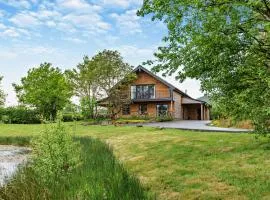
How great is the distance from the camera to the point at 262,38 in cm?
1109

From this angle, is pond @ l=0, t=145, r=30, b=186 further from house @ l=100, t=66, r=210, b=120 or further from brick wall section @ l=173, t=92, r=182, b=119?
brick wall section @ l=173, t=92, r=182, b=119

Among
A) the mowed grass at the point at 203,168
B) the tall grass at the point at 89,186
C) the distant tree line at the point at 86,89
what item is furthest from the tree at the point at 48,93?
the tall grass at the point at 89,186

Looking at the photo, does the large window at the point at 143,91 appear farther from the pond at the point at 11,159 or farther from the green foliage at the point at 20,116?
the pond at the point at 11,159

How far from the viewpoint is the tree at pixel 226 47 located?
998 cm

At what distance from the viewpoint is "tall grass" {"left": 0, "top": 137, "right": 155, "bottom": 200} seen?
664cm

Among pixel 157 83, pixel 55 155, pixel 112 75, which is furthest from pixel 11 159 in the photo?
pixel 157 83

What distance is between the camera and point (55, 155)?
405 inches

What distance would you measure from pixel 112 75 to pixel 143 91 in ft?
20.1

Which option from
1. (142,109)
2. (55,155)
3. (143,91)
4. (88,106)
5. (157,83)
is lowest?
(55,155)

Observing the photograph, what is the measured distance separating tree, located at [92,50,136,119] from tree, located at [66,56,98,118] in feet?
3.38

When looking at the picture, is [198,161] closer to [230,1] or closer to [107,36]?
[230,1]

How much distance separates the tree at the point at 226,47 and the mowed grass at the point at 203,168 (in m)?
1.47

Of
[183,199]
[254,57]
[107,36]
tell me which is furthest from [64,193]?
[107,36]

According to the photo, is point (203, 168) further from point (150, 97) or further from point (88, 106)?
point (150, 97)
